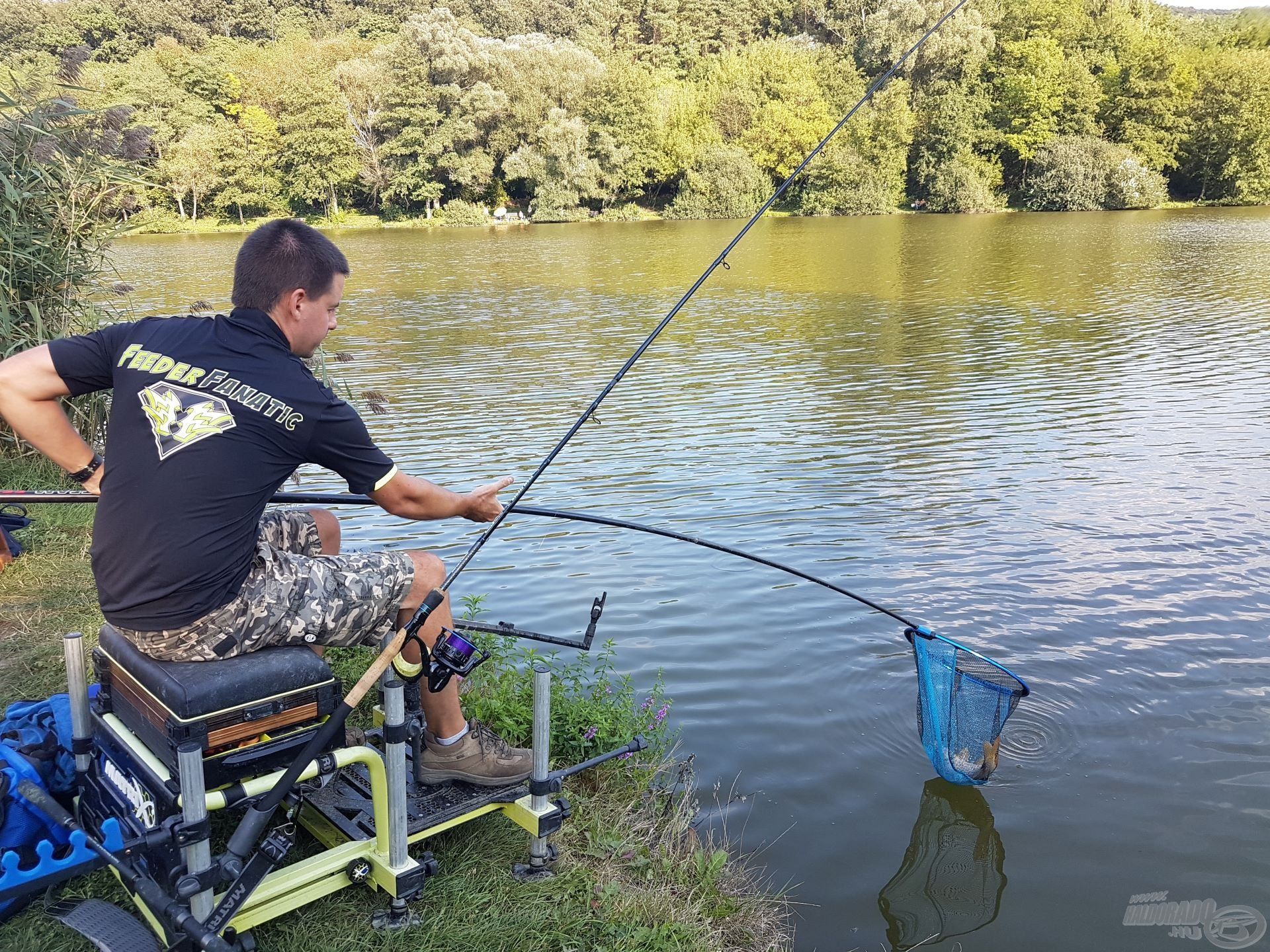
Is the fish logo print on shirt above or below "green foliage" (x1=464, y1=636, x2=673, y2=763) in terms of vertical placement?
above

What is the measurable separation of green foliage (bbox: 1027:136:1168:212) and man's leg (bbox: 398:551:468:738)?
50.1 metres

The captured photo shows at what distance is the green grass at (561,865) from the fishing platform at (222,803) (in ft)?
0.27

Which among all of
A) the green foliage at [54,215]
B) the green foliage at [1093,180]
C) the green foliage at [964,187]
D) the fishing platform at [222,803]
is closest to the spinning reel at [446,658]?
the fishing platform at [222,803]

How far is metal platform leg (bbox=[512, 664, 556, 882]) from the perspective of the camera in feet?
9.77

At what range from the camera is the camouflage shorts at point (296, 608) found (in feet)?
8.77

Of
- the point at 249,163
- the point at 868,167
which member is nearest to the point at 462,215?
the point at 249,163

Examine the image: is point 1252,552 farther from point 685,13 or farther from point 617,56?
point 685,13

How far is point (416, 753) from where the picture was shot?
10.5 feet

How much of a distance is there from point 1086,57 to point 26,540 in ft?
193

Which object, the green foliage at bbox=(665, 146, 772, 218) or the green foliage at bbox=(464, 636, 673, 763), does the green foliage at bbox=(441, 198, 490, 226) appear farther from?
the green foliage at bbox=(464, 636, 673, 763)

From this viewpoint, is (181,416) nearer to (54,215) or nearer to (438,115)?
(54,215)

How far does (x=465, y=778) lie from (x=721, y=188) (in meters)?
50.2
